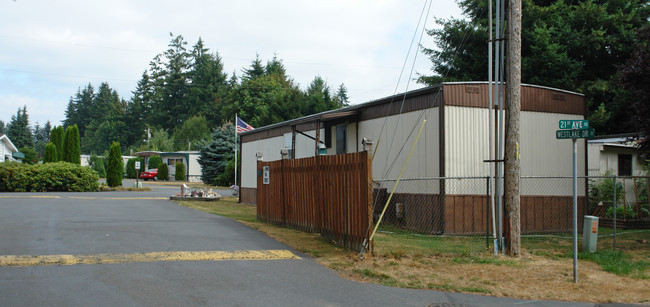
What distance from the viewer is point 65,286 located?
21.4ft

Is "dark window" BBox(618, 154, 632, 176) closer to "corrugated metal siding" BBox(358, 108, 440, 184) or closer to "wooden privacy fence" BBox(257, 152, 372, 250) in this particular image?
"corrugated metal siding" BBox(358, 108, 440, 184)

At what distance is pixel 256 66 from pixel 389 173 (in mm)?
55878

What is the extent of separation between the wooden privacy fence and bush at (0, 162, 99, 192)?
1965cm

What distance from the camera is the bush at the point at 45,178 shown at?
95.8 feet

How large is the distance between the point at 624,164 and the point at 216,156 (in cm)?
3284

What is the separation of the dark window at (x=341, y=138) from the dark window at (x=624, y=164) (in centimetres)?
954

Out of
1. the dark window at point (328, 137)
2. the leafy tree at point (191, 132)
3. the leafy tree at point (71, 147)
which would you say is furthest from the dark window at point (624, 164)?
the leafy tree at point (191, 132)

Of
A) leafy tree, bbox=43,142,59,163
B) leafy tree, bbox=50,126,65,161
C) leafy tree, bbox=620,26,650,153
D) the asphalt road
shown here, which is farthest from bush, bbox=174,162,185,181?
leafy tree, bbox=620,26,650,153

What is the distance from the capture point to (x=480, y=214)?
1358 cm

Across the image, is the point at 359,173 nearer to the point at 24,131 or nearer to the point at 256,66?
the point at 256,66

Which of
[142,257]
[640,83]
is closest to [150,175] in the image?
[142,257]

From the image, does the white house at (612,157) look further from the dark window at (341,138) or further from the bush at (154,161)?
the bush at (154,161)

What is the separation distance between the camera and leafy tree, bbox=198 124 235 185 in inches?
1742

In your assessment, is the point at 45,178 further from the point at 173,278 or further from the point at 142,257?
the point at 173,278
